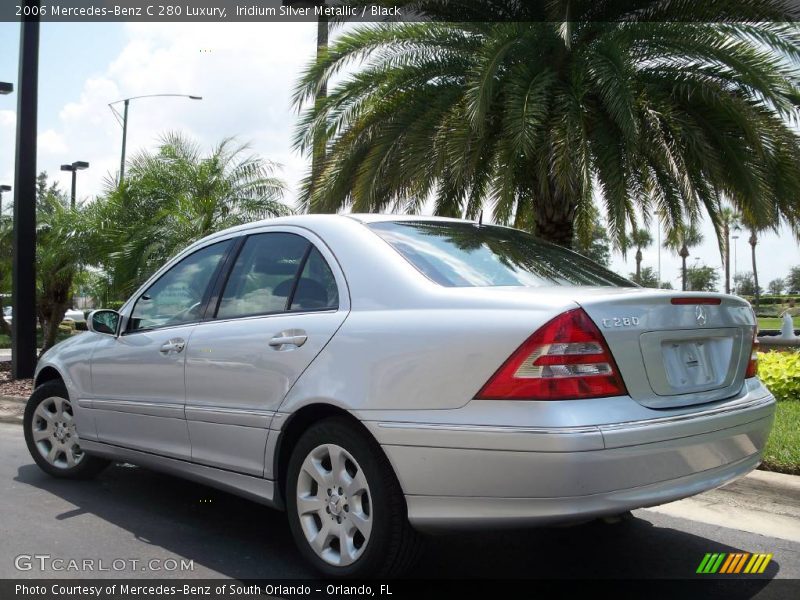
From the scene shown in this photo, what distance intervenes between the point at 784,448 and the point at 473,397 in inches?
123

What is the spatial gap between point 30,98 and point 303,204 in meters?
3.86

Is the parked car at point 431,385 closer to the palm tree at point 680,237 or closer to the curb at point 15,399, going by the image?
the curb at point 15,399

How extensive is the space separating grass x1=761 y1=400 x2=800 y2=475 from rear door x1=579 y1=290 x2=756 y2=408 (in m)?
1.62

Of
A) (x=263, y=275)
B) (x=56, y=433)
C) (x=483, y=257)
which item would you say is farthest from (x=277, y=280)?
(x=56, y=433)

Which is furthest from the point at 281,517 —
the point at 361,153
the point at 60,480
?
the point at 361,153

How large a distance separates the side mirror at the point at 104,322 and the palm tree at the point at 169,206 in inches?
269

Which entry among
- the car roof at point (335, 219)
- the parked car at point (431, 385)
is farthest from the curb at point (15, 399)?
the car roof at point (335, 219)

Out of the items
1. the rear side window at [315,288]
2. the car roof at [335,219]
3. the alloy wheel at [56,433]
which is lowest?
the alloy wheel at [56,433]

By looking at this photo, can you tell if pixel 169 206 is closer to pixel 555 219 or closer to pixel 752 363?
pixel 555 219

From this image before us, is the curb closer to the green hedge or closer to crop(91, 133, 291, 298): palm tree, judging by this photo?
crop(91, 133, 291, 298): palm tree

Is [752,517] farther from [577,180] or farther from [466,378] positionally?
[577,180]

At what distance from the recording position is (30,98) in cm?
1084

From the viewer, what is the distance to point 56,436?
5.52 meters

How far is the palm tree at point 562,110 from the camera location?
8.53 meters
